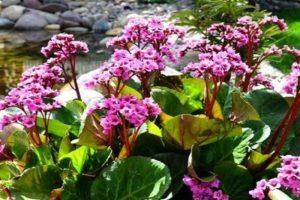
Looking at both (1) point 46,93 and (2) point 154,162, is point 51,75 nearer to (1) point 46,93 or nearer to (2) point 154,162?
(1) point 46,93

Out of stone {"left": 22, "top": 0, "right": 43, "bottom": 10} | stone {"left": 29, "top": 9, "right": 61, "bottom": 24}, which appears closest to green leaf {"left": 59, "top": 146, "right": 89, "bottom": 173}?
stone {"left": 29, "top": 9, "right": 61, "bottom": 24}

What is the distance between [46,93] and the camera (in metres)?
2.03

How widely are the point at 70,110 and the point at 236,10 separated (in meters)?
4.30

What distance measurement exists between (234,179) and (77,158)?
0.57 meters

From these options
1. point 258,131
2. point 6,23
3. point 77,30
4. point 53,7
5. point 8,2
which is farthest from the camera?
point 8,2

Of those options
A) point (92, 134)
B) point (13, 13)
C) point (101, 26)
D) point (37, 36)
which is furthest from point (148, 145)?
point (13, 13)

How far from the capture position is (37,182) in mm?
1942

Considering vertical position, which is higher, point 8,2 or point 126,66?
point 126,66

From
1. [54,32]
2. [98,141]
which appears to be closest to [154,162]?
[98,141]

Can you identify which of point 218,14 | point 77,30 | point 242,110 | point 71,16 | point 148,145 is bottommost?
point 77,30

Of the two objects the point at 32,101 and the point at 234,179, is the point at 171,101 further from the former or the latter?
the point at 32,101

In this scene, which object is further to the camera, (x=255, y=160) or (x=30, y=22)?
(x=30, y=22)

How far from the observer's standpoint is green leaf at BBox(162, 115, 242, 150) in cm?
191

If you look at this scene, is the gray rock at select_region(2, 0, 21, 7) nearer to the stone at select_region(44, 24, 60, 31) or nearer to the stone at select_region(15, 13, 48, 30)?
the stone at select_region(15, 13, 48, 30)
